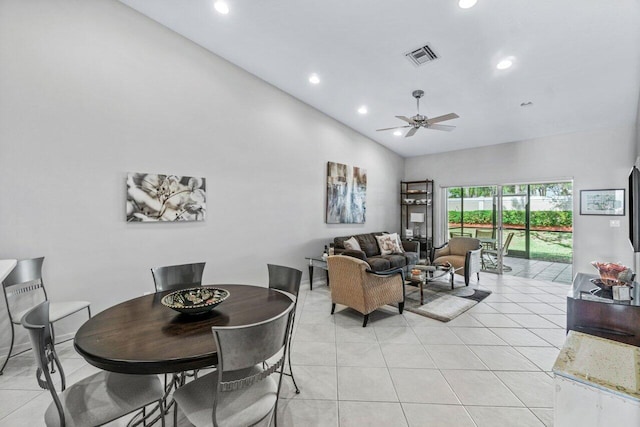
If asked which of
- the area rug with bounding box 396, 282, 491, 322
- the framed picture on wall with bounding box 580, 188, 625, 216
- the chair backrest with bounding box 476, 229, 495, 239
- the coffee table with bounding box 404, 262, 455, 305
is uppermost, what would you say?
the framed picture on wall with bounding box 580, 188, 625, 216

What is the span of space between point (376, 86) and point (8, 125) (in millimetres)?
4298

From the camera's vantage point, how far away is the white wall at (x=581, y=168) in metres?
4.54

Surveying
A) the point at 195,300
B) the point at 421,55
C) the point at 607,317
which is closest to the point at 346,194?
the point at 421,55

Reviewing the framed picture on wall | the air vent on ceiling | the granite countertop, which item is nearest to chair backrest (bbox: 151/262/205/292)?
the granite countertop

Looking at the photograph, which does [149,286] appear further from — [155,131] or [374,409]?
[374,409]

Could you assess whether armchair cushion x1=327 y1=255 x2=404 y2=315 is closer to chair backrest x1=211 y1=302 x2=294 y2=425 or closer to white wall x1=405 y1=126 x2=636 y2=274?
chair backrest x1=211 y1=302 x2=294 y2=425

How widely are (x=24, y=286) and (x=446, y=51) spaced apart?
516 cm

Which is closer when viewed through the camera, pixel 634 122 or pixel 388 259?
pixel 634 122

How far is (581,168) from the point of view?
494 centimetres

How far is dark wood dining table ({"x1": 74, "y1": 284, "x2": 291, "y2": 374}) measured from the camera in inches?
47.1

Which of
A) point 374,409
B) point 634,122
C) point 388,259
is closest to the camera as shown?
point 374,409

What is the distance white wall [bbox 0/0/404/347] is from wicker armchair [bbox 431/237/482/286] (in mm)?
3132

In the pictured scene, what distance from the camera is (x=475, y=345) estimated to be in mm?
2826

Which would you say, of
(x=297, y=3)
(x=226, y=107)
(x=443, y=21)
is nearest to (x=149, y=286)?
(x=226, y=107)
